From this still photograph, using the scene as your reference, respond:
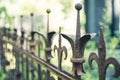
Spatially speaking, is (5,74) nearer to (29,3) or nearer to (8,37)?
(8,37)

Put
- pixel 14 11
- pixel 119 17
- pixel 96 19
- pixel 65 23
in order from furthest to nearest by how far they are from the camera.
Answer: pixel 14 11, pixel 96 19, pixel 119 17, pixel 65 23

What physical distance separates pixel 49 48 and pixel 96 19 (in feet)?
16.9

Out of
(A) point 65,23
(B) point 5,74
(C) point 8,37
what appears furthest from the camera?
(A) point 65,23

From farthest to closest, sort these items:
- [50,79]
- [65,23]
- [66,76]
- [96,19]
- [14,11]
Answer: [14,11], [96,19], [65,23], [50,79], [66,76]

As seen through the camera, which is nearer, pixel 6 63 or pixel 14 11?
pixel 6 63

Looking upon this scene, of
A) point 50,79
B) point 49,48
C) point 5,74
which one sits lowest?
point 5,74

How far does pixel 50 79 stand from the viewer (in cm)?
232

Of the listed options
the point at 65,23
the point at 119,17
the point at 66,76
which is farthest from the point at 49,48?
the point at 119,17

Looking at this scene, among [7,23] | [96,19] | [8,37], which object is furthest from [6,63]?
[96,19]

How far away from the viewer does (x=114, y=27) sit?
713cm

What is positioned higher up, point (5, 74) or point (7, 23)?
point (7, 23)

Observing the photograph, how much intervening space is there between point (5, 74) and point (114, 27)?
3.05 m

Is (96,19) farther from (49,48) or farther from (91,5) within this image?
(49,48)

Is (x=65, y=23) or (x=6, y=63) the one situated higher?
(x=65, y=23)
